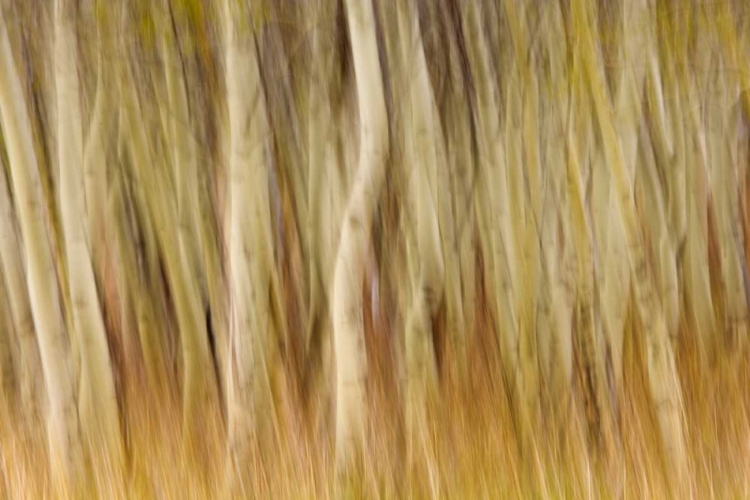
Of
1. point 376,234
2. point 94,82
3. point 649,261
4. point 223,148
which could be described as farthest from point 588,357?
point 94,82

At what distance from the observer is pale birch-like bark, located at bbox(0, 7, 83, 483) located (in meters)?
1.30

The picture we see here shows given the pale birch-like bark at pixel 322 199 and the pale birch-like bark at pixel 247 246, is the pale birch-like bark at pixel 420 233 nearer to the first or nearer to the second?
the pale birch-like bark at pixel 322 199

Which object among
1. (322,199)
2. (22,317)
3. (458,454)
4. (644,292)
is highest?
(322,199)

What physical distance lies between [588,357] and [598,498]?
10.2 inches

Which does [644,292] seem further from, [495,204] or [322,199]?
[322,199]

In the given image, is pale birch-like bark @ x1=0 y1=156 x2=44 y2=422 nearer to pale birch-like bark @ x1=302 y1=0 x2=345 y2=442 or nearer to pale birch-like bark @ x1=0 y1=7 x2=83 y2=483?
pale birch-like bark @ x1=0 y1=7 x2=83 y2=483

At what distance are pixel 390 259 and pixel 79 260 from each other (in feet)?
1.86

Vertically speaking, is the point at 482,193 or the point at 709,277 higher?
the point at 482,193

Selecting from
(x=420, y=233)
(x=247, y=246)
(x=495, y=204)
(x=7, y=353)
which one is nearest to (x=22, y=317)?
(x=7, y=353)

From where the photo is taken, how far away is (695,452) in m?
1.32

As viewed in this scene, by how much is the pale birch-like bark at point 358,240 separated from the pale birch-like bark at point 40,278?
49 centimetres

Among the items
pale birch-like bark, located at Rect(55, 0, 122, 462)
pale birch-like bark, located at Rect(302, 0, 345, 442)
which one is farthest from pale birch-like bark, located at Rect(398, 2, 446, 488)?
pale birch-like bark, located at Rect(55, 0, 122, 462)

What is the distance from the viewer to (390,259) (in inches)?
50.9

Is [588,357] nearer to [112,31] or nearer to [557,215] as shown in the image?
[557,215]
